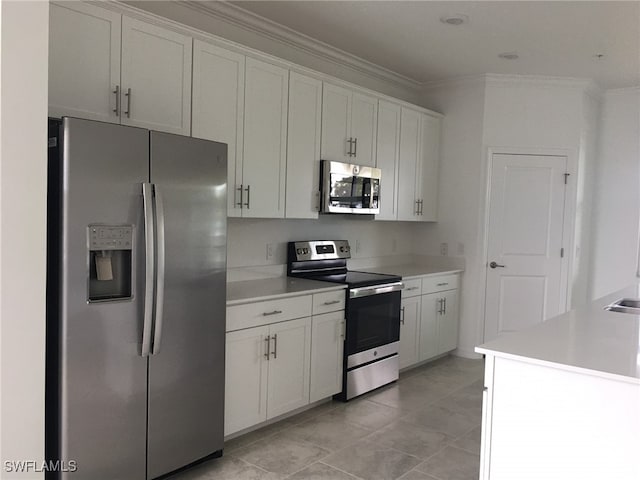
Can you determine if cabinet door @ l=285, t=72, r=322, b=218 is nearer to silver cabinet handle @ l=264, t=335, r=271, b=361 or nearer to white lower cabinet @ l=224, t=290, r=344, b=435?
white lower cabinet @ l=224, t=290, r=344, b=435

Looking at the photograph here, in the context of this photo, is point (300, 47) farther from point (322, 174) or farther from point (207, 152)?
point (207, 152)

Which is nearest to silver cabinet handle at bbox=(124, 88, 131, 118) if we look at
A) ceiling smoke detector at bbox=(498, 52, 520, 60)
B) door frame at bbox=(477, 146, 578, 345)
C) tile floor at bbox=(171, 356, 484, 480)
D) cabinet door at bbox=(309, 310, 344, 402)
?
cabinet door at bbox=(309, 310, 344, 402)

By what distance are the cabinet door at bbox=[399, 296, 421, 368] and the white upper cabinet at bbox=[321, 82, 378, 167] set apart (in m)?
1.26

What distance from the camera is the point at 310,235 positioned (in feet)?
14.5

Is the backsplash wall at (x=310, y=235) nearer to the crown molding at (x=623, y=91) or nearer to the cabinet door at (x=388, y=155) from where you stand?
the cabinet door at (x=388, y=155)

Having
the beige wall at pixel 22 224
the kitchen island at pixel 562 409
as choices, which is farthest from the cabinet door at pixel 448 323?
the beige wall at pixel 22 224

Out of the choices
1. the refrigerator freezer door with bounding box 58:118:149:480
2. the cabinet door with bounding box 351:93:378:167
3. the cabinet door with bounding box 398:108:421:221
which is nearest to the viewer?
the refrigerator freezer door with bounding box 58:118:149:480

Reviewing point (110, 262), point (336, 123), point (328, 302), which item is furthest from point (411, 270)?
point (110, 262)

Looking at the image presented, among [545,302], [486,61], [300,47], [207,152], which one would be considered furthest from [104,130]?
[545,302]

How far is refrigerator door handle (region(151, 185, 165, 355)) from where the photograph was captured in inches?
97.2

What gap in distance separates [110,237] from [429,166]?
3.74 meters

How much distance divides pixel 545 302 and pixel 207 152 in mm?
3865

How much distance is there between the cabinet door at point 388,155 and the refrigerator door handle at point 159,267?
2.54 metres

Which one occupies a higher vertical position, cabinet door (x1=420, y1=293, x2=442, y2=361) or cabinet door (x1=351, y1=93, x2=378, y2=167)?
cabinet door (x1=351, y1=93, x2=378, y2=167)
